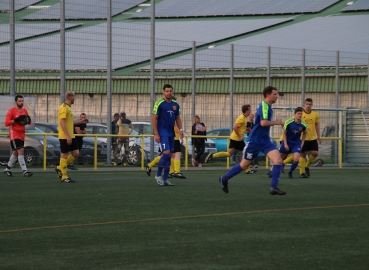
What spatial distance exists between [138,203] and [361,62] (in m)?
21.0

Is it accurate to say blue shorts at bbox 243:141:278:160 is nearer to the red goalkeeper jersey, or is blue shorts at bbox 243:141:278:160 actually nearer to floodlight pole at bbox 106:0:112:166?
the red goalkeeper jersey

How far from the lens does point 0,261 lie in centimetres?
711

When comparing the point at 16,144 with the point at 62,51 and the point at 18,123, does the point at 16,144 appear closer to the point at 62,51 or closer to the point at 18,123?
the point at 18,123

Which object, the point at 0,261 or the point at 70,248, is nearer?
the point at 0,261

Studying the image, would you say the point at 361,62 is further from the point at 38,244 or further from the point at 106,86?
the point at 38,244

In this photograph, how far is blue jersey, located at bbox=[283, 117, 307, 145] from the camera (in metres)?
19.3

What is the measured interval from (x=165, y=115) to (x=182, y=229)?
24.0 ft

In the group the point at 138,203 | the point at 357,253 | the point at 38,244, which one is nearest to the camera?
the point at 357,253

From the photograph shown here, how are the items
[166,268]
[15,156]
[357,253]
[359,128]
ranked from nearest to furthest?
[166,268] < [357,253] < [15,156] < [359,128]

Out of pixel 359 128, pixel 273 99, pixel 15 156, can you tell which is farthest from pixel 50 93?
pixel 273 99

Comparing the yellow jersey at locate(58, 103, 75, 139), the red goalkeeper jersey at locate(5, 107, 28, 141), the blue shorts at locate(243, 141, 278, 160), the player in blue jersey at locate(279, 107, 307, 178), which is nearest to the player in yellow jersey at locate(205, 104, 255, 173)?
the player in blue jersey at locate(279, 107, 307, 178)

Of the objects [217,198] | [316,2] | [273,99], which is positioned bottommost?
[217,198]

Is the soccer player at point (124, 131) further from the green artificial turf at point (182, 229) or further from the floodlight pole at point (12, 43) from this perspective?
the green artificial turf at point (182, 229)

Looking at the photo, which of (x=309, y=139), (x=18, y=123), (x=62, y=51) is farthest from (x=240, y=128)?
(x=62, y=51)
